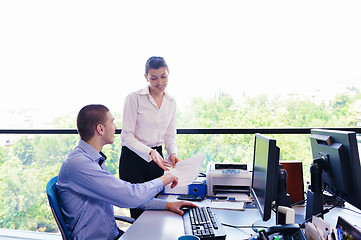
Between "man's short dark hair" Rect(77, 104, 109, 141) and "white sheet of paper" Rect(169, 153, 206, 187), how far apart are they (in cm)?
52

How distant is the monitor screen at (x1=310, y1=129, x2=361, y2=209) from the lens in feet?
3.81

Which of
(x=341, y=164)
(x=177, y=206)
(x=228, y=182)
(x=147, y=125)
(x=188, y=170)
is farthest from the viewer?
(x=147, y=125)

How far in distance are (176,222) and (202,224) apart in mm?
143

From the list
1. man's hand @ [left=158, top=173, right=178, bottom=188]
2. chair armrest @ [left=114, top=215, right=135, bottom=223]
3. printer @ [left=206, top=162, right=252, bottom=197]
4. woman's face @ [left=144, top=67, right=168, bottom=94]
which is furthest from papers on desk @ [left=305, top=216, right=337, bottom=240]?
woman's face @ [left=144, top=67, right=168, bottom=94]

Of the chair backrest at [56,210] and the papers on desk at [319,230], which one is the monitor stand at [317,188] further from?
the chair backrest at [56,210]

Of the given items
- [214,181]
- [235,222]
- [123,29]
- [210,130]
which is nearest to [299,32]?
[210,130]

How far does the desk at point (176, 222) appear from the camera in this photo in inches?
50.9

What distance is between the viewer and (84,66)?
3.50 m

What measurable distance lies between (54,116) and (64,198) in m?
2.25

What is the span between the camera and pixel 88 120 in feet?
4.93

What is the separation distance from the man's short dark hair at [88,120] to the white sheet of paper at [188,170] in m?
0.52

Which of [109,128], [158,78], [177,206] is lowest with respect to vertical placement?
[177,206]

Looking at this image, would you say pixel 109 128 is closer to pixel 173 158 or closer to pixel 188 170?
pixel 188 170

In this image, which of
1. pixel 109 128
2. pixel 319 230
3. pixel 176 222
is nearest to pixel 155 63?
pixel 109 128
